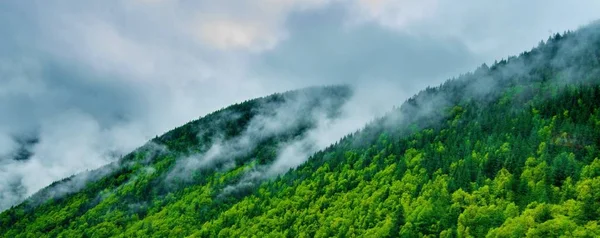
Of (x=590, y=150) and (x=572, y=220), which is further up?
(x=590, y=150)

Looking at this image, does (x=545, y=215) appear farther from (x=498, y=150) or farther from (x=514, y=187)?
(x=498, y=150)

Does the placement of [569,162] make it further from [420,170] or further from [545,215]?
[420,170]

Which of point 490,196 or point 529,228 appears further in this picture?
point 490,196

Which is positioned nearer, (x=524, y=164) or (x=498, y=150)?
(x=524, y=164)

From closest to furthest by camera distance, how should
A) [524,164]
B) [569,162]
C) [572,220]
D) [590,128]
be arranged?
[572,220], [569,162], [524,164], [590,128]

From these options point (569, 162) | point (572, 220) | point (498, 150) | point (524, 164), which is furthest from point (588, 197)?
point (498, 150)

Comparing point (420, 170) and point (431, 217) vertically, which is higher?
point (420, 170)

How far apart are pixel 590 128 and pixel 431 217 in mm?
61712

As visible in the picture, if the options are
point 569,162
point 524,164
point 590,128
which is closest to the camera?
point 569,162

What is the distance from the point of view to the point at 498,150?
602 ft

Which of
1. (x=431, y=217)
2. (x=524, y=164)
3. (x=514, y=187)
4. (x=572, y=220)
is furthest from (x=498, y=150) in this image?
(x=572, y=220)

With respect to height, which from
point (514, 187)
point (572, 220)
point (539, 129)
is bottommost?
point (572, 220)

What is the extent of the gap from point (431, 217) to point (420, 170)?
129ft

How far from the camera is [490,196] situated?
6161 inches
